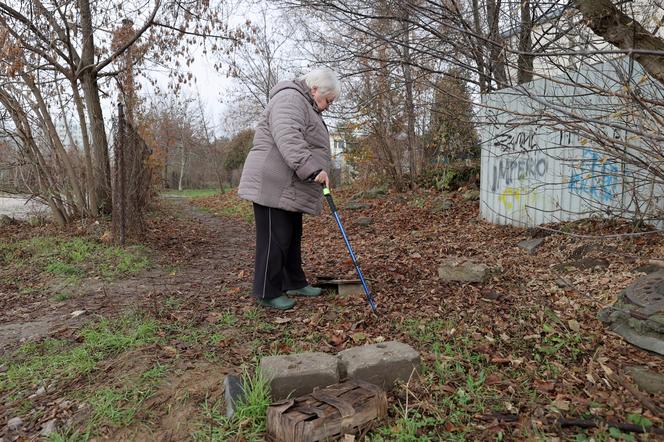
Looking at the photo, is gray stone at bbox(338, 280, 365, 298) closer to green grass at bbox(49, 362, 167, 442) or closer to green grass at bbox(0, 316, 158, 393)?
green grass at bbox(0, 316, 158, 393)

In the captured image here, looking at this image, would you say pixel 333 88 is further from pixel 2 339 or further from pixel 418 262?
pixel 2 339

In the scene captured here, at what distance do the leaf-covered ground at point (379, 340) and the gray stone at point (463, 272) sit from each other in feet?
0.30

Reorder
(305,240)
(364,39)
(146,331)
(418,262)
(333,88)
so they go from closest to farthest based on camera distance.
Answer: (146,331) < (333,88) < (418,262) < (364,39) < (305,240)

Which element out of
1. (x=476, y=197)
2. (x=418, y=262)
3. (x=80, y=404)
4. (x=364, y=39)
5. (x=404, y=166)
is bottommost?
(x=80, y=404)

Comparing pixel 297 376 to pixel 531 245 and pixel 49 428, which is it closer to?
pixel 49 428

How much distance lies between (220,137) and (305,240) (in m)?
28.7

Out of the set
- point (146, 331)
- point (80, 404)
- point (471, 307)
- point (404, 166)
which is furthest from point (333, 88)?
point (404, 166)

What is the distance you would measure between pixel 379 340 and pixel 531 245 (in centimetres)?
322

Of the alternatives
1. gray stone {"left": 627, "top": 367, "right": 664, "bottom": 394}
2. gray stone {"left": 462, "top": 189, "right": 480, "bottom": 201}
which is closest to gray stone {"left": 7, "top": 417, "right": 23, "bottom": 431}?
gray stone {"left": 627, "top": 367, "right": 664, "bottom": 394}

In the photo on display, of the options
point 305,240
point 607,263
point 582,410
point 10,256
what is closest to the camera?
point 582,410

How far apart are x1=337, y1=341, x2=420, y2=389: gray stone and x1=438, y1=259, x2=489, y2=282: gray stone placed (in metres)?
1.79

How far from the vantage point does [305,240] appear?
8.21 metres

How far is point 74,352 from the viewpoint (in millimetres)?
3025

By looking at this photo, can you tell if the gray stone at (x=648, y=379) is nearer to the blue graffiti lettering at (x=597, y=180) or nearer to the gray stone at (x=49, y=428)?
the blue graffiti lettering at (x=597, y=180)
